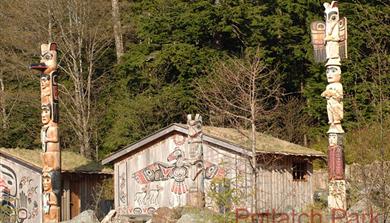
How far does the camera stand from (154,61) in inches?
1319

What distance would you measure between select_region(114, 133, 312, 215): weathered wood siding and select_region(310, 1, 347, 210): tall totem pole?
5.47 m

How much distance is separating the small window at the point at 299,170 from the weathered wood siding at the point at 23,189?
838 centimetres

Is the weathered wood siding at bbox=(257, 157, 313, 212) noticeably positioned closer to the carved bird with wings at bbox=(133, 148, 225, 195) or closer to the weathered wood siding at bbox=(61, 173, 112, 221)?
the carved bird with wings at bbox=(133, 148, 225, 195)

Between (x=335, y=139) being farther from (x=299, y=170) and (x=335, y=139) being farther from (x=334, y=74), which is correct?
(x=299, y=170)

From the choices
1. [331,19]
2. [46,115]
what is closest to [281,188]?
[331,19]

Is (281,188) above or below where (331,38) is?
below

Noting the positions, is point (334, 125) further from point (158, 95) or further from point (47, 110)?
point (158, 95)

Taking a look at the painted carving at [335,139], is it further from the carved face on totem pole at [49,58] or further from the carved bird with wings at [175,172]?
the carved face on totem pole at [49,58]

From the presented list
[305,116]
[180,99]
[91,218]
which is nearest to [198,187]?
[91,218]

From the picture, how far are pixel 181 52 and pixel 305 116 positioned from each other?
654 centimetres

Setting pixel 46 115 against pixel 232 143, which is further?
pixel 232 143

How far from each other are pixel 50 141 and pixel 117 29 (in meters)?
16.8

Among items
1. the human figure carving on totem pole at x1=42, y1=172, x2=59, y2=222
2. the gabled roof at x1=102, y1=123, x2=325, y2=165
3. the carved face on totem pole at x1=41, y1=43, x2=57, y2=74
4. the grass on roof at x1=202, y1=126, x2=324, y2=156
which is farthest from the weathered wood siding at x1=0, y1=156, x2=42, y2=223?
the grass on roof at x1=202, y1=126, x2=324, y2=156

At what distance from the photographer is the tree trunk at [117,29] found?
3631cm
